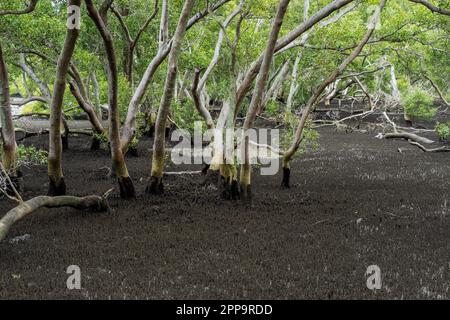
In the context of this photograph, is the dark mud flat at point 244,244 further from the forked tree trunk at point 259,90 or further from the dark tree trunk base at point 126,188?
the forked tree trunk at point 259,90

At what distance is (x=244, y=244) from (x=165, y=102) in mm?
4396

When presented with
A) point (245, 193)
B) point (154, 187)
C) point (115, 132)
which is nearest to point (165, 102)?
point (115, 132)

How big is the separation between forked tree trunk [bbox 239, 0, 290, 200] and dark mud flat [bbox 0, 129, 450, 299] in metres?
0.60

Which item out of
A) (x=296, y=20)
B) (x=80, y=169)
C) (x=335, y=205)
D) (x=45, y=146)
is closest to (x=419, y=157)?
(x=296, y=20)

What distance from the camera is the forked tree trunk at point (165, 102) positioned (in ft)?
37.9

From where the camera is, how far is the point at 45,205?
9.86m

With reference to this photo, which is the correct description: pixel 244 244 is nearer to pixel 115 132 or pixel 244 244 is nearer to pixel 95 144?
pixel 115 132

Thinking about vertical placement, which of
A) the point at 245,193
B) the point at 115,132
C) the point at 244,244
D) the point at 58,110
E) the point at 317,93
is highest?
the point at 317,93

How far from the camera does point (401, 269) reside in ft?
26.1

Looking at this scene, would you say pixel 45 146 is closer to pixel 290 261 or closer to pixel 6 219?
pixel 6 219

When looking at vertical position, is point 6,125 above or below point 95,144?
above

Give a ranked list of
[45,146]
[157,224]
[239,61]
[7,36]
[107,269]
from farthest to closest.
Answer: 1. [45,146]
2. [239,61]
3. [7,36]
4. [157,224]
5. [107,269]

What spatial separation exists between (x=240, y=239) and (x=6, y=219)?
3.91 m

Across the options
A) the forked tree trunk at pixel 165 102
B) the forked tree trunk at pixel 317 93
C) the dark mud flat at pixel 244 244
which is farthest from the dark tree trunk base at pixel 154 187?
the forked tree trunk at pixel 317 93
